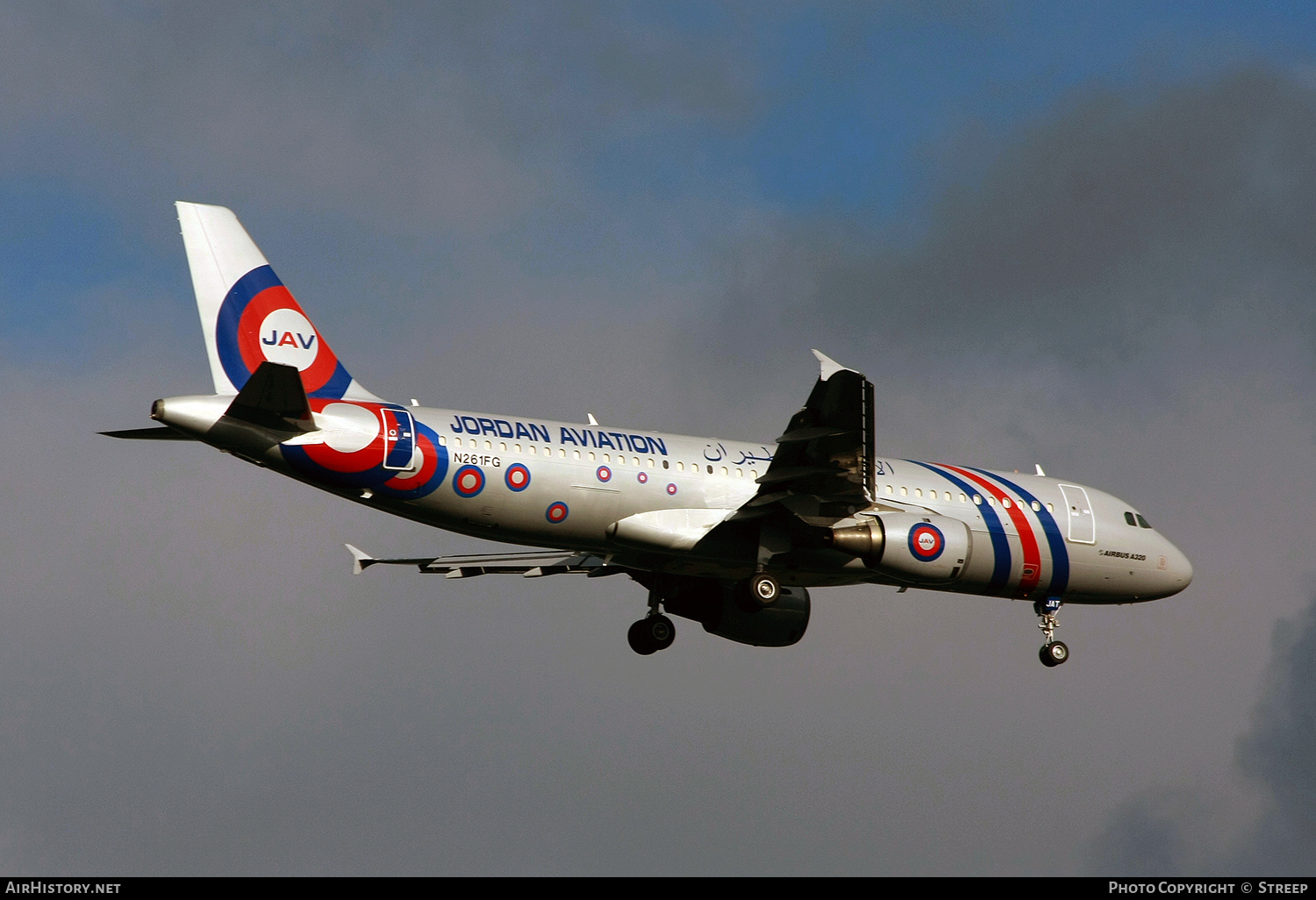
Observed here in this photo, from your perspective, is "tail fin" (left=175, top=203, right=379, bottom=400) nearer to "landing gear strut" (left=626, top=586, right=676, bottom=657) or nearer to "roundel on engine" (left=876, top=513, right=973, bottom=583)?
"landing gear strut" (left=626, top=586, right=676, bottom=657)

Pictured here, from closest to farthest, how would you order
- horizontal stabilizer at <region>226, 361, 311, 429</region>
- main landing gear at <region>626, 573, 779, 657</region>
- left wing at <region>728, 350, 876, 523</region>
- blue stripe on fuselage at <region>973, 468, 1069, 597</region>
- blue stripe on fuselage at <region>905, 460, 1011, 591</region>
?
horizontal stabilizer at <region>226, 361, 311, 429</region> < left wing at <region>728, 350, 876, 523</region> < blue stripe on fuselage at <region>905, 460, 1011, 591</region> < blue stripe on fuselage at <region>973, 468, 1069, 597</region> < main landing gear at <region>626, 573, 779, 657</region>

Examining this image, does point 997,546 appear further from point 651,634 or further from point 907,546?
point 651,634

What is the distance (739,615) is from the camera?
3419cm

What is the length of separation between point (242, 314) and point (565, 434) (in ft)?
20.1

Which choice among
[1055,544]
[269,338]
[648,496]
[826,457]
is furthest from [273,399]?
[1055,544]

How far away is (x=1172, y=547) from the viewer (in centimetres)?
3541

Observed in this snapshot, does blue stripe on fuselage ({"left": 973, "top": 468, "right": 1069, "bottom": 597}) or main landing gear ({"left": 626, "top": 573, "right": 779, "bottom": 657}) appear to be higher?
blue stripe on fuselage ({"left": 973, "top": 468, "right": 1069, "bottom": 597})

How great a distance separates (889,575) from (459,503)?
844 centimetres

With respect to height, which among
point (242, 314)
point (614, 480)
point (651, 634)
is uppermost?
point (242, 314)

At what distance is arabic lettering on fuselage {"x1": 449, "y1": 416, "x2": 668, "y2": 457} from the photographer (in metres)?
28.0

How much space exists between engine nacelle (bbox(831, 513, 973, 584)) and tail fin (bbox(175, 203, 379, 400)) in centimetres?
935

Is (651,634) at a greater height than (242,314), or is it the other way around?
(242,314)

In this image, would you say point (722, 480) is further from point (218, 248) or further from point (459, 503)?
point (218, 248)

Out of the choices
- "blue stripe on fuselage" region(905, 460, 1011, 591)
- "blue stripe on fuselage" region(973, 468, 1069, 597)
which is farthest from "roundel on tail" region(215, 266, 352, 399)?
"blue stripe on fuselage" region(973, 468, 1069, 597)
